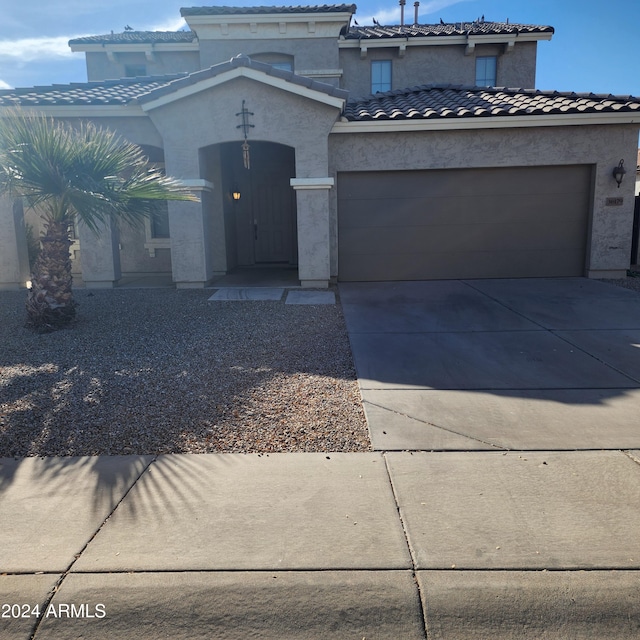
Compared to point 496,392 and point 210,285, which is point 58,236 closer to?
point 210,285

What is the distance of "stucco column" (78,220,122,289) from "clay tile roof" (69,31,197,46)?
923cm

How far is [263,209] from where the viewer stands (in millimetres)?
16062

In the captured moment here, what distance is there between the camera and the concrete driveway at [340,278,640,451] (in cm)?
460

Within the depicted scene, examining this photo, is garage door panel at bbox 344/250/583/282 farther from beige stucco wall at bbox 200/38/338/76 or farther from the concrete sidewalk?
the concrete sidewalk

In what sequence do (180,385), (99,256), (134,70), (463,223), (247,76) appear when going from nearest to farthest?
(180,385) < (247,76) < (99,256) < (463,223) < (134,70)

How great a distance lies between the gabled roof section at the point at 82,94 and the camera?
12.0 m

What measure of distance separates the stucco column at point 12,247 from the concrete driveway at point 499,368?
757 centimetres

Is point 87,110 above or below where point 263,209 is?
above

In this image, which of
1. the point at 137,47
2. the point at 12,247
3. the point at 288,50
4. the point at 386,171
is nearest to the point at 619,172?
the point at 386,171

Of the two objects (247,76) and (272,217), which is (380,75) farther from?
(247,76)

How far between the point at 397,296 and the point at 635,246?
8292 millimetres

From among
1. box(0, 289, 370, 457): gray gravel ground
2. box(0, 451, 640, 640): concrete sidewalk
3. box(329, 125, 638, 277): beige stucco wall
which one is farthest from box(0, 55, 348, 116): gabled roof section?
box(0, 451, 640, 640): concrete sidewalk

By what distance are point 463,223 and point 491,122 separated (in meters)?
2.25

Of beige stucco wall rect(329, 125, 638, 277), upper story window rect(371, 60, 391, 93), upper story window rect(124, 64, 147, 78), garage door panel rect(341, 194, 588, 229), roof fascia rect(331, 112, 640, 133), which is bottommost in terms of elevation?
garage door panel rect(341, 194, 588, 229)
